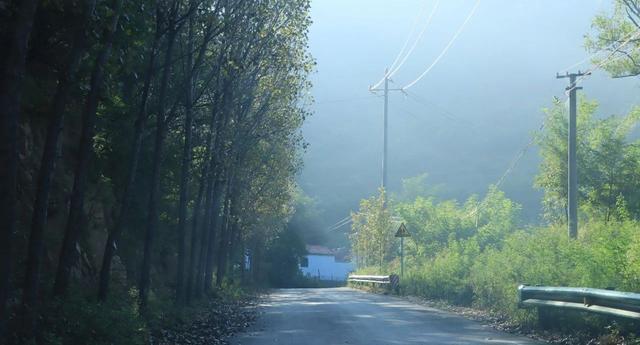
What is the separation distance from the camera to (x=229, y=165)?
29016 millimetres

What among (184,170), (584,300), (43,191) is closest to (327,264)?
(184,170)

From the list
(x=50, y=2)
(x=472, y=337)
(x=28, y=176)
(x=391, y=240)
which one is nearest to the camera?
(x=50, y=2)

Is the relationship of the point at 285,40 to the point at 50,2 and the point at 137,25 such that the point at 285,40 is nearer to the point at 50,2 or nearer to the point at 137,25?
the point at 137,25

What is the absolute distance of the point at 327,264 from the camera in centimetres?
12769

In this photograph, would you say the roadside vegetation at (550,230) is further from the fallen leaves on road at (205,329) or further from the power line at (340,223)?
the power line at (340,223)

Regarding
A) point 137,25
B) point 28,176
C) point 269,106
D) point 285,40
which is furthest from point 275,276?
point 137,25

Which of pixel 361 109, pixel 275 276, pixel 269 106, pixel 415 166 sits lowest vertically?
pixel 275 276

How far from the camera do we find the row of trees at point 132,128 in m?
10.4

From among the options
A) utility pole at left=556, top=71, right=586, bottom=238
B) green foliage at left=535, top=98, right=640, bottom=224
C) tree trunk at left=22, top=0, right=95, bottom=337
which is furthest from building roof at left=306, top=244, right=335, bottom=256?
tree trunk at left=22, top=0, right=95, bottom=337

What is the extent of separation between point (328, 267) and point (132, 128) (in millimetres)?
107135

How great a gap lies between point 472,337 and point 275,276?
2948 inches

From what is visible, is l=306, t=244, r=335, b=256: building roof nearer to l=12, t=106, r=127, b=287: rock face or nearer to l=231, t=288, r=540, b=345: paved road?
l=12, t=106, r=127, b=287: rock face

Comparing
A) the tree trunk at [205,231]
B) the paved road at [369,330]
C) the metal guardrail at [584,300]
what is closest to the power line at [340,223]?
the tree trunk at [205,231]

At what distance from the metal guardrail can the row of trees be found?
334 inches
